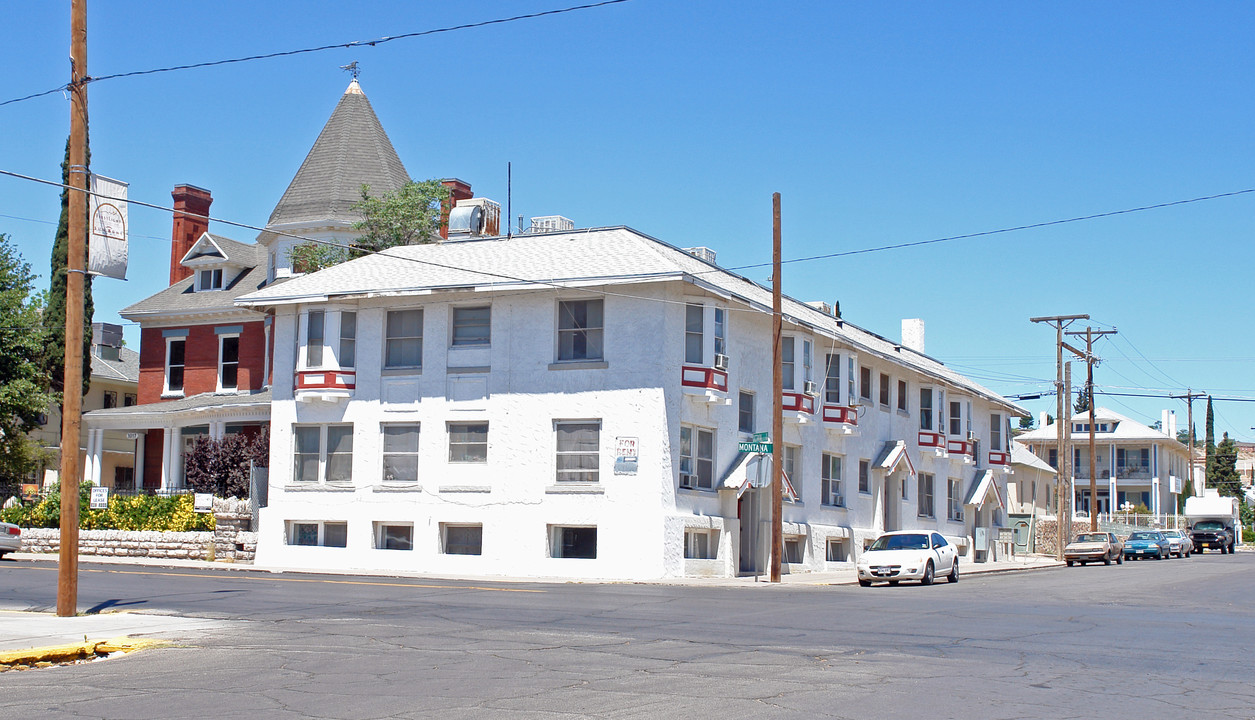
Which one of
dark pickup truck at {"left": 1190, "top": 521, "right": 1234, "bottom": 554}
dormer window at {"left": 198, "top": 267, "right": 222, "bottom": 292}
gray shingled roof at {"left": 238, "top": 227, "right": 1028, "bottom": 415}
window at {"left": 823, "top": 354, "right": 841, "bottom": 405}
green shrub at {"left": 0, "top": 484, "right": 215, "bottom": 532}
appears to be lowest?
dark pickup truck at {"left": 1190, "top": 521, "right": 1234, "bottom": 554}

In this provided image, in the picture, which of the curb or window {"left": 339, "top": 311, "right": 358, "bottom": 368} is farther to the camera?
window {"left": 339, "top": 311, "right": 358, "bottom": 368}

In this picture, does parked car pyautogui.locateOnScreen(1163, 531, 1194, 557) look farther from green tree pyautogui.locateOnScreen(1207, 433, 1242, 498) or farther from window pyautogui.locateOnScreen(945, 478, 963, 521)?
green tree pyautogui.locateOnScreen(1207, 433, 1242, 498)

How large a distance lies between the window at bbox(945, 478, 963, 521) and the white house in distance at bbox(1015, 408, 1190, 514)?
128ft

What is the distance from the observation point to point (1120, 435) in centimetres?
9062

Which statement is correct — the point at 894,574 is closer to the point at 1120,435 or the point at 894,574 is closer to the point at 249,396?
the point at 249,396

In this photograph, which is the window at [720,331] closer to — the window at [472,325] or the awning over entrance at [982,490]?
the window at [472,325]

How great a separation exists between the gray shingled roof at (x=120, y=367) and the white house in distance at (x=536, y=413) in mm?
25326

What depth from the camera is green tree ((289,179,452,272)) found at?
43500mm

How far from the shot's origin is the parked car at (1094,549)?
169ft

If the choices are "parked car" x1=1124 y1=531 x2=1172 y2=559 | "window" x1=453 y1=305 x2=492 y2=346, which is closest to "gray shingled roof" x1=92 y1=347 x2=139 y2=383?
"window" x1=453 y1=305 x2=492 y2=346

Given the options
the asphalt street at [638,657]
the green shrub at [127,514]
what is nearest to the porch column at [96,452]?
the green shrub at [127,514]

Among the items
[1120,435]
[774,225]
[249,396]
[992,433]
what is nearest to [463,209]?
[249,396]

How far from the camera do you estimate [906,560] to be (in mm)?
31109

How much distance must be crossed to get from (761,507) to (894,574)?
6.14 meters
